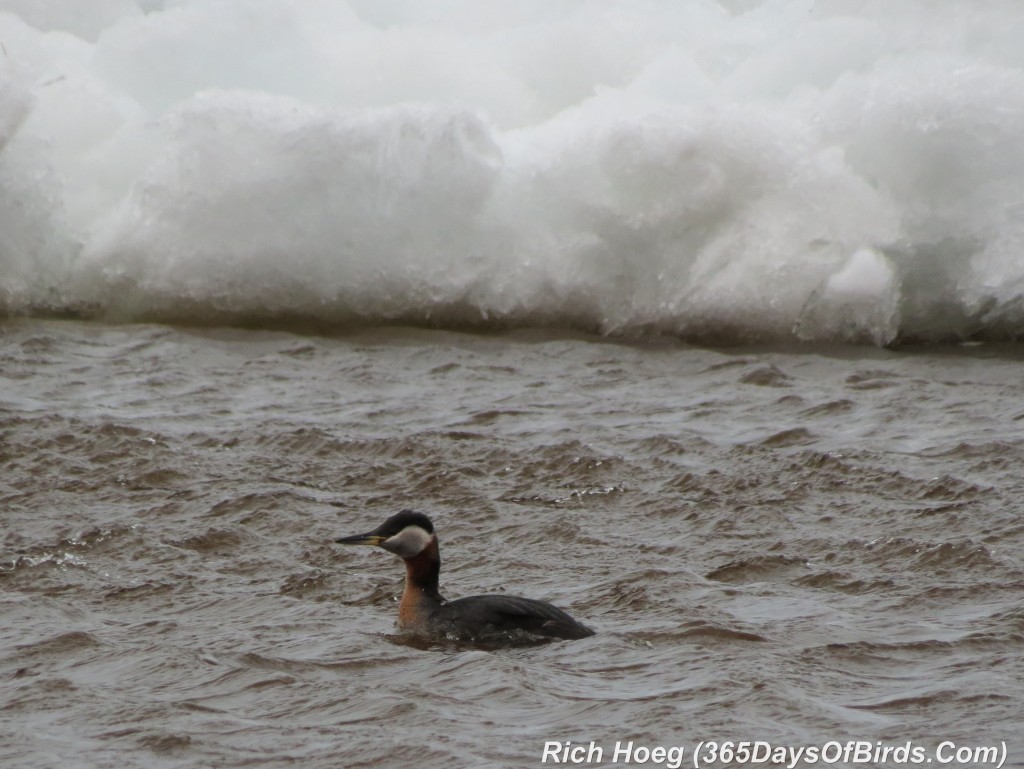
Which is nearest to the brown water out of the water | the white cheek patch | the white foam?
the water

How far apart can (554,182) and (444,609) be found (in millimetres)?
4554

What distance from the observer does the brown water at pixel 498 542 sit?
4.28 meters

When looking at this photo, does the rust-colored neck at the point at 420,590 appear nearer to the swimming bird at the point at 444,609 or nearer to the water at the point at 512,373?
the swimming bird at the point at 444,609

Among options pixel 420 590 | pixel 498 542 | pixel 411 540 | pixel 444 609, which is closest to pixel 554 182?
pixel 498 542

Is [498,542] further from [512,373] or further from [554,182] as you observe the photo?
[554,182]

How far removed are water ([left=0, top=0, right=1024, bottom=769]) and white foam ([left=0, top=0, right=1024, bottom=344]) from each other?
2cm

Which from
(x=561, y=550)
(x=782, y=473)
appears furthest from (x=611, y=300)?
(x=561, y=550)

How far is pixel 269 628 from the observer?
16.9 ft

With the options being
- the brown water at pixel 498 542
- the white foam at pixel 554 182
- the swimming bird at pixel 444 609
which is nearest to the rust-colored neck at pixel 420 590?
the swimming bird at pixel 444 609

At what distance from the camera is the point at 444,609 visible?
5.27 metres

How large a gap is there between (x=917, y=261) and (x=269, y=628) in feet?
16.1

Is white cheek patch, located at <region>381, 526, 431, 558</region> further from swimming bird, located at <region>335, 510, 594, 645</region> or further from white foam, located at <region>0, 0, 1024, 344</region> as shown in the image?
white foam, located at <region>0, 0, 1024, 344</region>

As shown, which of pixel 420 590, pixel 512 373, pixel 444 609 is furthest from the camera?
pixel 512 373

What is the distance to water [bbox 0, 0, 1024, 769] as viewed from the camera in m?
4.54
